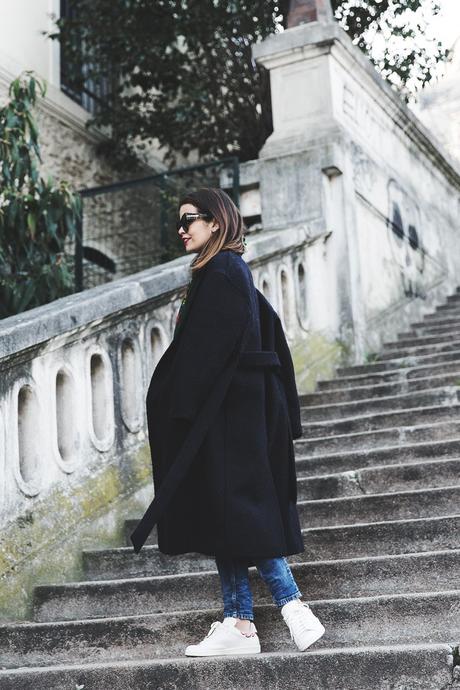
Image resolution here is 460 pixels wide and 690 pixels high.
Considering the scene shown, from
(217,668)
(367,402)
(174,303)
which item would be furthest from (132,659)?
(367,402)

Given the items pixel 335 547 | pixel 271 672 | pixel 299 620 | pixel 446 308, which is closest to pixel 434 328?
pixel 446 308

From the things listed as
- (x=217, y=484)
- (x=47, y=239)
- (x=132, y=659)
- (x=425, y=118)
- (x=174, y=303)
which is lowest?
(x=132, y=659)

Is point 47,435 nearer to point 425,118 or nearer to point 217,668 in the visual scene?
point 217,668

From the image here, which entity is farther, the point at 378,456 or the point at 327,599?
the point at 378,456

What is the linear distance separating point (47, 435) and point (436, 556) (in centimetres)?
176

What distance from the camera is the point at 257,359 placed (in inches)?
127

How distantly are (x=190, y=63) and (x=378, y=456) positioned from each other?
7078 millimetres

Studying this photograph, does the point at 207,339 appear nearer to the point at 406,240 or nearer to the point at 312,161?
the point at 312,161

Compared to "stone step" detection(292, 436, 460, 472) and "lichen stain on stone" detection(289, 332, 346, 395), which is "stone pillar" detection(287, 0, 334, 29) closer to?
"lichen stain on stone" detection(289, 332, 346, 395)

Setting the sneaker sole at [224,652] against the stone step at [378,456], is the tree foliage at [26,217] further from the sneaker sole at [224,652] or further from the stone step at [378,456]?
the sneaker sole at [224,652]

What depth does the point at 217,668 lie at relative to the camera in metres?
3.04

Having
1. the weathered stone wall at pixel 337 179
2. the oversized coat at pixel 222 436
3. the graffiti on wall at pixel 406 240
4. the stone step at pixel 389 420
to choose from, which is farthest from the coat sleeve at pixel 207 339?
the graffiti on wall at pixel 406 240

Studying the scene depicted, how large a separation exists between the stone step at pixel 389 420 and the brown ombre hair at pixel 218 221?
2453mm

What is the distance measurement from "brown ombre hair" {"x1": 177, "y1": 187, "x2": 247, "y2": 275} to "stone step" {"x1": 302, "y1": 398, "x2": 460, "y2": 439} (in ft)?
8.05
